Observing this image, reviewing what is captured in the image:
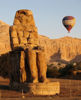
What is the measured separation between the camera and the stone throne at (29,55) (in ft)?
A: 29.9

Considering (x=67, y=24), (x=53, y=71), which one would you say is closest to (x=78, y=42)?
(x=67, y=24)

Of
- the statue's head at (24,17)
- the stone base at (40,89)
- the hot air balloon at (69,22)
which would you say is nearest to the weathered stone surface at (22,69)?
the stone base at (40,89)

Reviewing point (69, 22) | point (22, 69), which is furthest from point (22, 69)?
point (69, 22)

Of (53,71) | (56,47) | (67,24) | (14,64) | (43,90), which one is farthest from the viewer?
(56,47)

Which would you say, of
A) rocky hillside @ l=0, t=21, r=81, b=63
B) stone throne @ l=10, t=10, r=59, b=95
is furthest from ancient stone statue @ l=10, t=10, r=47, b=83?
rocky hillside @ l=0, t=21, r=81, b=63

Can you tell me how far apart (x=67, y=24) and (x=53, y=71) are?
2774 cm

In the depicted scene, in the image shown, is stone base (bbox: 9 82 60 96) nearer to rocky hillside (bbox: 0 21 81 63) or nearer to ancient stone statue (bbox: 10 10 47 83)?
ancient stone statue (bbox: 10 10 47 83)

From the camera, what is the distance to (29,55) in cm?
920

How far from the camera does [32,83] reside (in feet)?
30.0

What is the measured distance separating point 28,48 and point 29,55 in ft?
1.21

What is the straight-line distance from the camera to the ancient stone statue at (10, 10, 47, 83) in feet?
30.6

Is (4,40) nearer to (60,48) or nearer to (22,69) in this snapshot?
(60,48)

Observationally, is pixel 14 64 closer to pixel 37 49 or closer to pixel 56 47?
pixel 37 49

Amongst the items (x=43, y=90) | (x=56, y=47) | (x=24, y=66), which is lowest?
(x=56, y=47)
